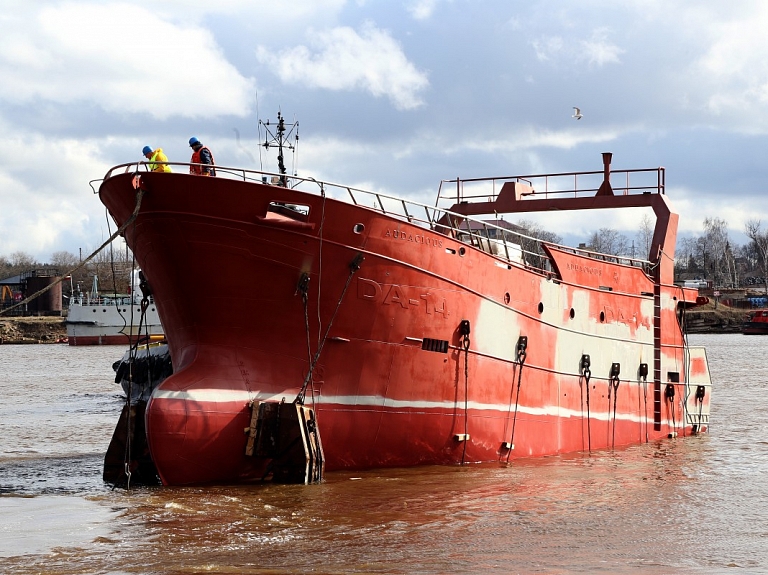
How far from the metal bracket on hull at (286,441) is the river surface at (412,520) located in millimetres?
332

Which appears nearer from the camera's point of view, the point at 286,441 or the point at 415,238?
the point at 286,441

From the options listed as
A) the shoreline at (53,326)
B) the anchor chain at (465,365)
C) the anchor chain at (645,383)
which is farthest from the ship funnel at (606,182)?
the shoreline at (53,326)

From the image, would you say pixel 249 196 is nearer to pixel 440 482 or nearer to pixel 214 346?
pixel 214 346

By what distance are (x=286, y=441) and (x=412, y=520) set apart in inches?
108

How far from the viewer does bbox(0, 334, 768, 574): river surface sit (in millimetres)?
10602

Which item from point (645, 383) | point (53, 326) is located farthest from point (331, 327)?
point (53, 326)

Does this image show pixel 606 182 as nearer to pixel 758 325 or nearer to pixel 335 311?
pixel 335 311

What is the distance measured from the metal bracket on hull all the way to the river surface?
33 centimetres

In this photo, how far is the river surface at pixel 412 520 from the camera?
1060cm

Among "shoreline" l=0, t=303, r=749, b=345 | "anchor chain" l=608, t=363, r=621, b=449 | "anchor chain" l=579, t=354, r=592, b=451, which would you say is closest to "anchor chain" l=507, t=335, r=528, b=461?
"anchor chain" l=579, t=354, r=592, b=451

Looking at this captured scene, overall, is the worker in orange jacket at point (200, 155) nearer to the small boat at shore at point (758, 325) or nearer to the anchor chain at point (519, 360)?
the anchor chain at point (519, 360)

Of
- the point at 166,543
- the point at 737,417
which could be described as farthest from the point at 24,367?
the point at 166,543

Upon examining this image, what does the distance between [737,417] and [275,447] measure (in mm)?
19386

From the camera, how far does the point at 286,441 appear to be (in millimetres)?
14703
